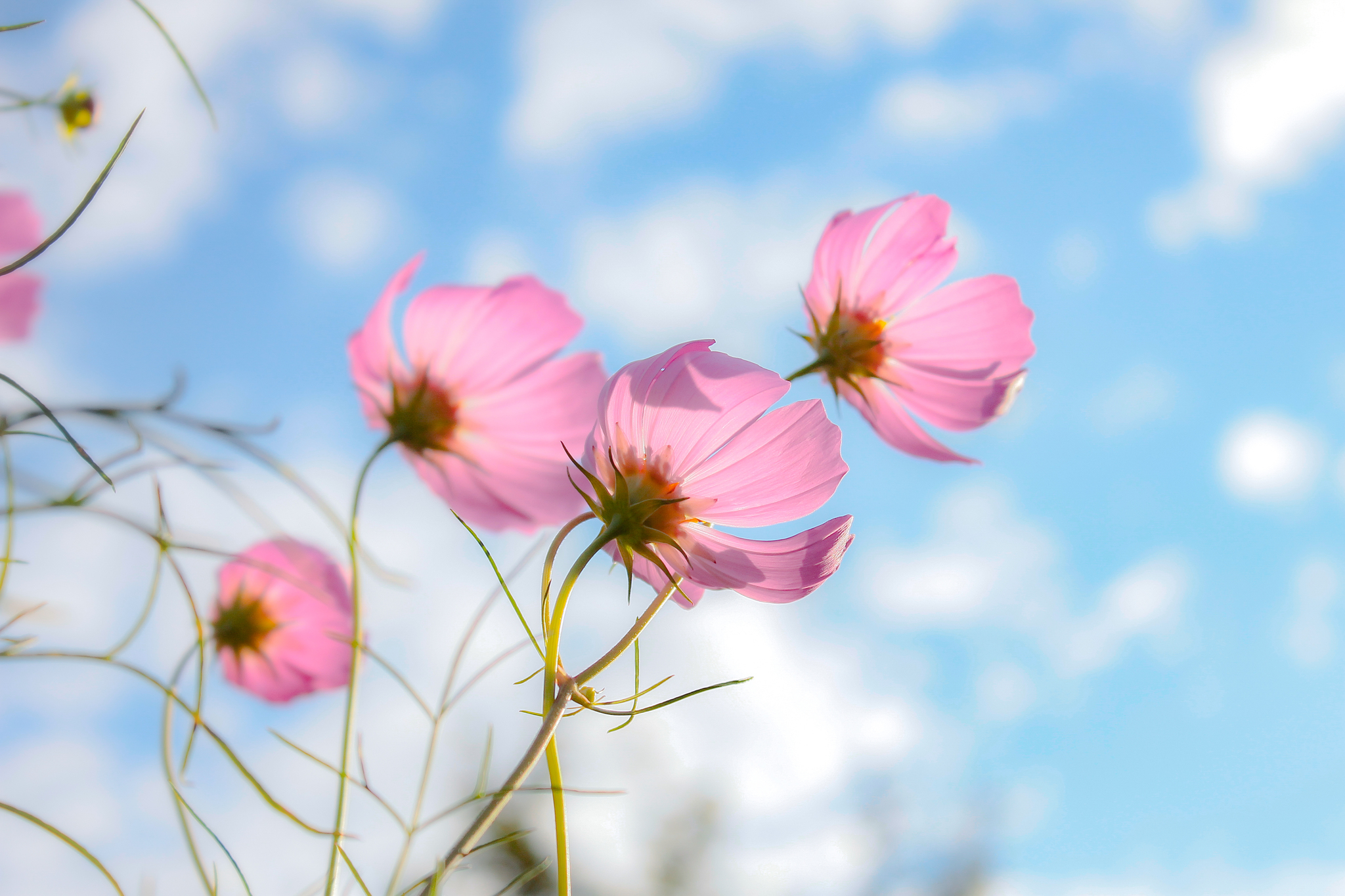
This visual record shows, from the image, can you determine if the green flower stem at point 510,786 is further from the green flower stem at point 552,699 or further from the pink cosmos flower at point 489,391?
the pink cosmos flower at point 489,391

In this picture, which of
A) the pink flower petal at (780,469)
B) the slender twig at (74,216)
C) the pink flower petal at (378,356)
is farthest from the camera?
the pink flower petal at (378,356)

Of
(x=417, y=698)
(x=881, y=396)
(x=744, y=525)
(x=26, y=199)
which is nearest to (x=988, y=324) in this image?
(x=881, y=396)

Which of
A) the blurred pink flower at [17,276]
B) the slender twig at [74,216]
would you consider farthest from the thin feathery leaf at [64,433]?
the blurred pink flower at [17,276]

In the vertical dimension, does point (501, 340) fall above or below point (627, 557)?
above

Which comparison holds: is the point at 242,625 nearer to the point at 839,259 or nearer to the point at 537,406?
the point at 537,406

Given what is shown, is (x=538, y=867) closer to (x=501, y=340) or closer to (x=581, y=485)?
(x=581, y=485)

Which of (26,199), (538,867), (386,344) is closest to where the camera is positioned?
Result: (538,867)
